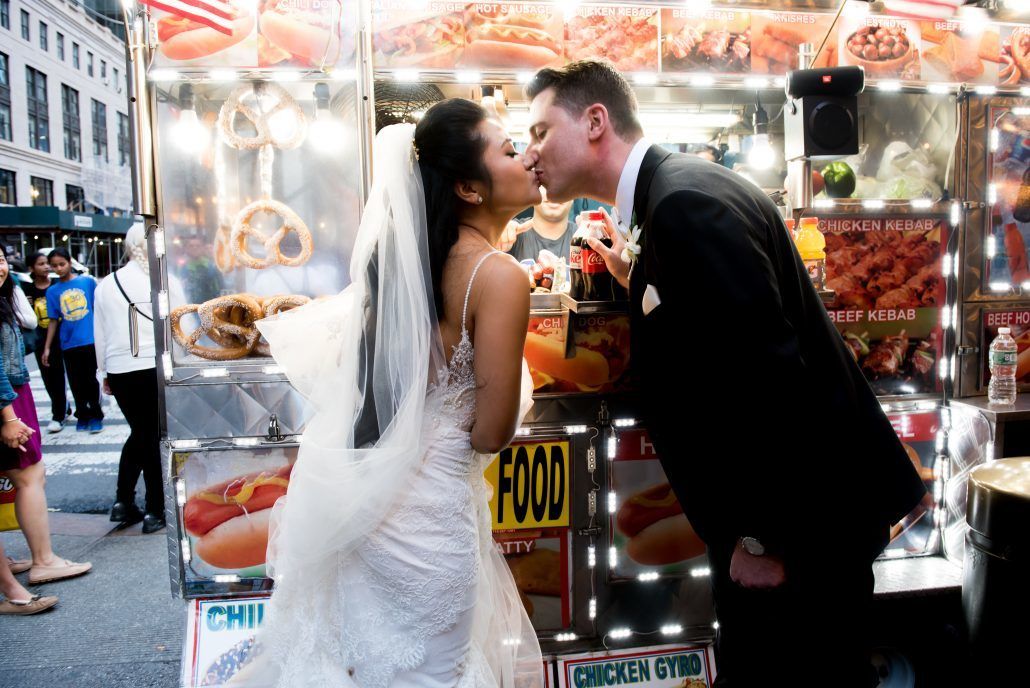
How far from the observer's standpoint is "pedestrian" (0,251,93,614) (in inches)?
159

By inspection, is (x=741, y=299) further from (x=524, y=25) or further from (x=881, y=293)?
(x=881, y=293)

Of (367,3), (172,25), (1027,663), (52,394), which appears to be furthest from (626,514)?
(52,394)

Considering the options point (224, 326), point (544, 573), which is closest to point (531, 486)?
point (544, 573)

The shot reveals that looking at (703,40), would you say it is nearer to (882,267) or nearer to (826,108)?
(826,108)

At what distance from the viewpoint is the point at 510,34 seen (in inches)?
129

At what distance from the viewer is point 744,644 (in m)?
2.29

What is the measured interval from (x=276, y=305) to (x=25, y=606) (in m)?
2.70

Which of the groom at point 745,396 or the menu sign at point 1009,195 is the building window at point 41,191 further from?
the menu sign at point 1009,195

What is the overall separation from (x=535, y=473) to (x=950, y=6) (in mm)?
3210

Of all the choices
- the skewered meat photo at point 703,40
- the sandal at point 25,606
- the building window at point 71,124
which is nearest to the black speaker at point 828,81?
the skewered meat photo at point 703,40

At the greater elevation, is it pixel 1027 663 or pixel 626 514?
pixel 626 514

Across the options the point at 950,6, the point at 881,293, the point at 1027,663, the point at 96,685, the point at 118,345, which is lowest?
the point at 96,685

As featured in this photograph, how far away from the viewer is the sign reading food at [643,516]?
327cm

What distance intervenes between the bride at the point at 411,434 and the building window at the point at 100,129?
55734 millimetres
